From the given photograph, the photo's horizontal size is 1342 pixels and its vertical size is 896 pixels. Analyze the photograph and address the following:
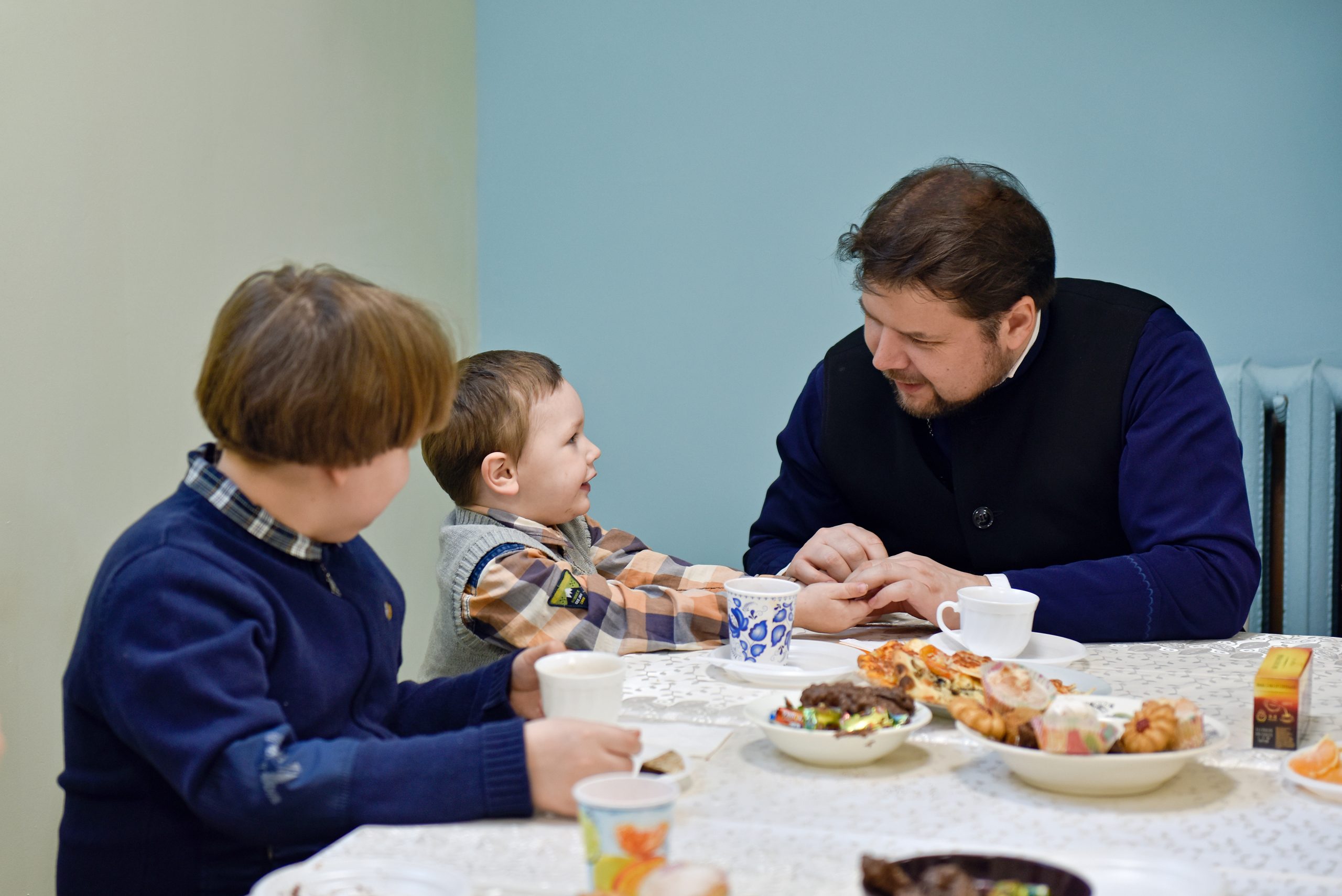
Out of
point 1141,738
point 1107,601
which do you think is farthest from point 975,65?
point 1141,738

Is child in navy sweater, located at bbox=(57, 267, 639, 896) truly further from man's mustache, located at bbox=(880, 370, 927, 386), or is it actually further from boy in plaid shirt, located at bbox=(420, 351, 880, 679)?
man's mustache, located at bbox=(880, 370, 927, 386)

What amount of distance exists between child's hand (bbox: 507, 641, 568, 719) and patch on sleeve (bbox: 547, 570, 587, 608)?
0.26 meters

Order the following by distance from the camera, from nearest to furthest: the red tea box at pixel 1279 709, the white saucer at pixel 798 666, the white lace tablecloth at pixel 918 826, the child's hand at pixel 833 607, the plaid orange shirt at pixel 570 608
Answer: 1. the white lace tablecloth at pixel 918 826
2. the red tea box at pixel 1279 709
3. the white saucer at pixel 798 666
4. the plaid orange shirt at pixel 570 608
5. the child's hand at pixel 833 607

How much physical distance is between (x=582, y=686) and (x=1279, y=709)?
0.63 metres

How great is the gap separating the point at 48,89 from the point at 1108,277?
2164 mm

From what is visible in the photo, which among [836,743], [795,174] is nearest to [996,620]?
[836,743]

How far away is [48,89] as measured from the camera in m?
1.71

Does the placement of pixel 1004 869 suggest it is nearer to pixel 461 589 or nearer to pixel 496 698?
pixel 496 698

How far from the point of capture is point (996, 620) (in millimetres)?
1309

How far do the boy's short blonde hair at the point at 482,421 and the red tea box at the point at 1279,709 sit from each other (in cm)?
96

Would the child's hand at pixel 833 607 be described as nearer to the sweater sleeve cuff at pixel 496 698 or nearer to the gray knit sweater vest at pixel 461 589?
the gray knit sweater vest at pixel 461 589

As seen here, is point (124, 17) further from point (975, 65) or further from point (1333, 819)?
point (1333, 819)

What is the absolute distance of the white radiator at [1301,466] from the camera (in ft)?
8.02

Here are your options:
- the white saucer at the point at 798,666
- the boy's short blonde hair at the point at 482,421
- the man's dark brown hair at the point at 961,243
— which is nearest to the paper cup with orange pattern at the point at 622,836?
the white saucer at the point at 798,666
